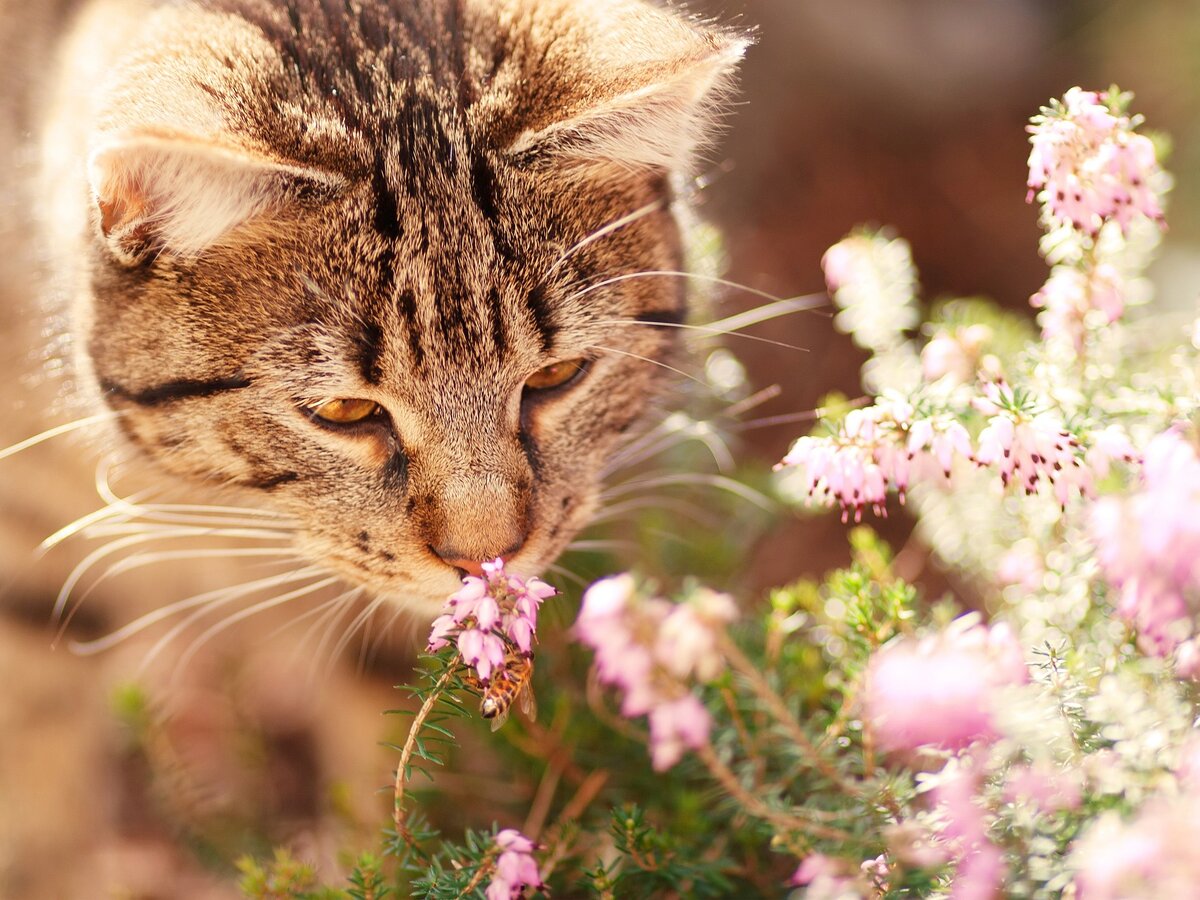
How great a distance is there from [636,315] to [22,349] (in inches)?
33.9

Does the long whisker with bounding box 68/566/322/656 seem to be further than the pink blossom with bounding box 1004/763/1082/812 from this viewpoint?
Yes

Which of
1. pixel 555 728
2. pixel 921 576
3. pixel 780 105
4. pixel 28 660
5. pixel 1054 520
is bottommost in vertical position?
pixel 28 660

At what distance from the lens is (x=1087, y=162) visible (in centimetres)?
82

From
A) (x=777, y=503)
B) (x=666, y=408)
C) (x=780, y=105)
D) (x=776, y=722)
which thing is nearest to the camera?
(x=776, y=722)

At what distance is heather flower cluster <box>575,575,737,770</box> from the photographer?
64 centimetres

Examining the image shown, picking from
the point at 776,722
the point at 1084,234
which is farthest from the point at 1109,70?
the point at 776,722

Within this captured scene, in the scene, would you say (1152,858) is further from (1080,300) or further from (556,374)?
(556,374)

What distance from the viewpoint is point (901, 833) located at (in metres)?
0.70

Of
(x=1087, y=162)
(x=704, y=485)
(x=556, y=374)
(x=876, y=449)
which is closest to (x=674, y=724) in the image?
(x=876, y=449)

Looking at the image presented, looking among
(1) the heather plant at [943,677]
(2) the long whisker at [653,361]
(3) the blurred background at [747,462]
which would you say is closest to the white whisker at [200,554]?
(3) the blurred background at [747,462]

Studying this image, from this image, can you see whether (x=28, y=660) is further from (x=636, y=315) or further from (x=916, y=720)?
(x=916, y=720)

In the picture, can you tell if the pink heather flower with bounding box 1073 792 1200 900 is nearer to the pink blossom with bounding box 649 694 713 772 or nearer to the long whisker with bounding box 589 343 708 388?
the pink blossom with bounding box 649 694 713 772

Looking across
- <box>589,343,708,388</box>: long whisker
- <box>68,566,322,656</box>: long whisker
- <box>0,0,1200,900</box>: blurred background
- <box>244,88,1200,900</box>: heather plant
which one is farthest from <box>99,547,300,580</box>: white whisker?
<box>589,343,708,388</box>: long whisker

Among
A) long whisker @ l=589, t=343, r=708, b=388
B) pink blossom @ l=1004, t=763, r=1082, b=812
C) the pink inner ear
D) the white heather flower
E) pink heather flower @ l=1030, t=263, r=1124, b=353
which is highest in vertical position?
the white heather flower
